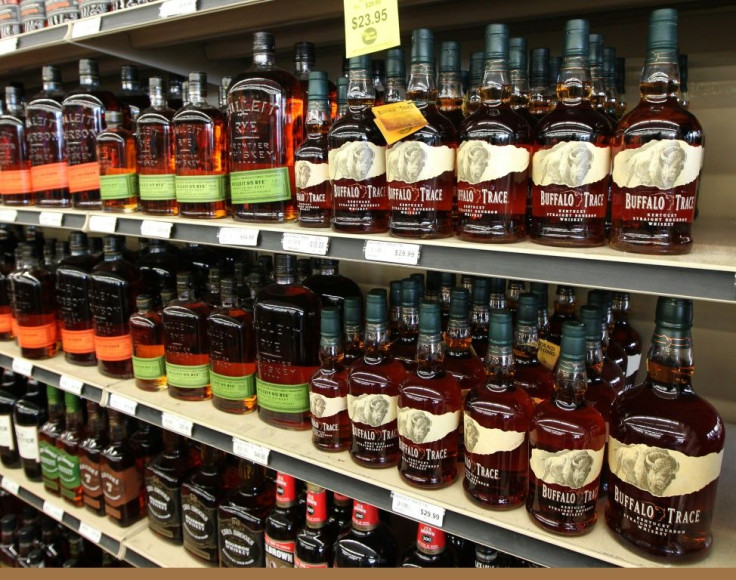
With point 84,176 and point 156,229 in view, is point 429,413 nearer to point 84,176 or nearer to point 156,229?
point 156,229

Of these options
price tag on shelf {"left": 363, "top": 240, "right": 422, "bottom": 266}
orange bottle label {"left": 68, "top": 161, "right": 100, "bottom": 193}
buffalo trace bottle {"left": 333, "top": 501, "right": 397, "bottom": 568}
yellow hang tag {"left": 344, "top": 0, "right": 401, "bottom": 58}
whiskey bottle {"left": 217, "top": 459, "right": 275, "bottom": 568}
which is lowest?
whiskey bottle {"left": 217, "top": 459, "right": 275, "bottom": 568}

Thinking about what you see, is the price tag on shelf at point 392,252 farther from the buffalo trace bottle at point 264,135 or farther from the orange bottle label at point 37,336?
the orange bottle label at point 37,336

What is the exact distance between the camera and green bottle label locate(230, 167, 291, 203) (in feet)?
4.26

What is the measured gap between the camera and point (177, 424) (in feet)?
4.90

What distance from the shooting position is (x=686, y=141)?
812 millimetres

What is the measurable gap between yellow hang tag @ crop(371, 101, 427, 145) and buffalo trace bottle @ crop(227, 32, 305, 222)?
0.34m

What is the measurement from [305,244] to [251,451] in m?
0.53

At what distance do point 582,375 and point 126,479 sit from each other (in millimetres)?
1474

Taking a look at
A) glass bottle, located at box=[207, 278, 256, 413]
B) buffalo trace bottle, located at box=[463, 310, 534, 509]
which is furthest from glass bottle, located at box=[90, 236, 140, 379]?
buffalo trace bottle, located at box=[463, 310, 534, 509]

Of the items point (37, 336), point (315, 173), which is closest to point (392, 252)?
point (315, 173)

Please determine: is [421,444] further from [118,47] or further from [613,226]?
[118,47]

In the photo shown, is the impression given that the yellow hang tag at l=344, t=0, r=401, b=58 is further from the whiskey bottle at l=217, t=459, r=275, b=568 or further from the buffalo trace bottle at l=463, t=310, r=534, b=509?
the whiskey bottle at l=217, t=459, r=275, b=568

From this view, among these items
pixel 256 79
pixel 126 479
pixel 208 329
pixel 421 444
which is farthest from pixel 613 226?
pixel 126 479

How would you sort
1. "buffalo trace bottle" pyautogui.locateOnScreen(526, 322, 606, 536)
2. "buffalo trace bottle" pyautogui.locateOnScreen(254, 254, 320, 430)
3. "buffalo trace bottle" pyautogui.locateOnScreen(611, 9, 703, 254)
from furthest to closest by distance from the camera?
"buffalo trace bottle" pyautogui.locateOnScreen(254, 254, 320, 430), "buffalo trace bottle" pyautogui.locateOnScreen(526, 322, 606, 536), "buffalo trace bottle" pyautogui.locateOnScreen(611, 9, 703, 254)
